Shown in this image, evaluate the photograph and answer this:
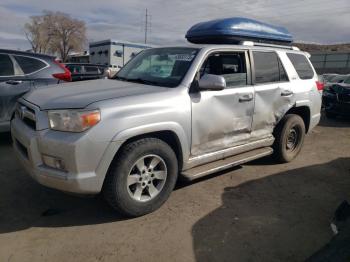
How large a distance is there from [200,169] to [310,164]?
251 centimetres

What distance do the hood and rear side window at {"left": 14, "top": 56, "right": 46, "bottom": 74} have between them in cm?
238

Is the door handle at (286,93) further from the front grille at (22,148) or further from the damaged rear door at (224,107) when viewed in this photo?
the front grille at (22,148)

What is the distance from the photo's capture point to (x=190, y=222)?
3.47 m

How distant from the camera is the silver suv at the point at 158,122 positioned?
9.91 ft

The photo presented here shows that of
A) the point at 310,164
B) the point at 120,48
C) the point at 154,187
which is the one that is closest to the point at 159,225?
the point at 154,187

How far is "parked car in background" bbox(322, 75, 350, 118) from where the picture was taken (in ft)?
30.8

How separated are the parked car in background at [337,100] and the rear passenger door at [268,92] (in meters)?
5.21

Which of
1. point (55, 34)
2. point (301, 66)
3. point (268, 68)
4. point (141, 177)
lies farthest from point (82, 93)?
point (55, 34)

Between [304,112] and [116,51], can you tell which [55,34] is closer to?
[116,51]

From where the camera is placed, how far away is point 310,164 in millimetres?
5539

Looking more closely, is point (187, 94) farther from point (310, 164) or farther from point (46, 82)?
point (46, 82)

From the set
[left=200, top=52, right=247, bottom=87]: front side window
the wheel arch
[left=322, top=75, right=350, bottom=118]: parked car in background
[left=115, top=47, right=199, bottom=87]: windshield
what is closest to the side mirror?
[left=115, top=47, right=199, bottom=87]: windshield

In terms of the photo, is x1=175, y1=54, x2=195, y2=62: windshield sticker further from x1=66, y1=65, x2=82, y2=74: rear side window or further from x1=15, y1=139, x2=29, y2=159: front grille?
x1=66, y1=65, x2=82, y2=74: rear side window

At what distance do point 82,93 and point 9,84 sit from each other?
295 centimetres
